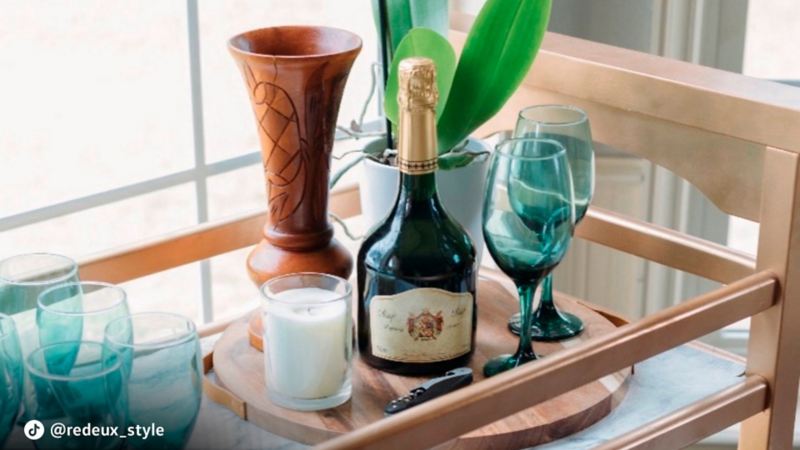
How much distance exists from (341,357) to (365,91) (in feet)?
2.43

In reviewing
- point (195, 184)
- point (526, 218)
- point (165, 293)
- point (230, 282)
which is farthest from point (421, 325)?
point (230, 282)

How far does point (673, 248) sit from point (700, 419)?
0.68 feet

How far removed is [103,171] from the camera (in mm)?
1650

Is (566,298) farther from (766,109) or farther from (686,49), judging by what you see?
(686,49)

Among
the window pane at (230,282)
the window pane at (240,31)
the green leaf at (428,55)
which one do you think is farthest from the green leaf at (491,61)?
the window pane at (230,282)

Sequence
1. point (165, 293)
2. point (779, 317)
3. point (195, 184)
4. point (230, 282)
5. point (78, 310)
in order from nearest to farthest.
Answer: point (78, 310) → point (779, 317) → point (195, 184) → point (165, 293) → point (230, 282)

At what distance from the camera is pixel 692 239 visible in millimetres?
1200

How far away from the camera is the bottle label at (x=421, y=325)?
102 cm

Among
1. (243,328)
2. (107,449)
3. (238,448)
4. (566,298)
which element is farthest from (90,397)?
(566,298)

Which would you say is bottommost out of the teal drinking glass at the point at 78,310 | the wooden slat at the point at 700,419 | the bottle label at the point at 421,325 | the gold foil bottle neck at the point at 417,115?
the wooden slat at the point at 700,419

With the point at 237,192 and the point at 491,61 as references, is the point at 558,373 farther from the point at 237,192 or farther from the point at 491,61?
the point at 237,192

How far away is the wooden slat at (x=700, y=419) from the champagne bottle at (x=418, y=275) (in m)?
0.16

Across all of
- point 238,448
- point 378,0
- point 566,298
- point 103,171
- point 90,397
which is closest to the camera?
point 90,397

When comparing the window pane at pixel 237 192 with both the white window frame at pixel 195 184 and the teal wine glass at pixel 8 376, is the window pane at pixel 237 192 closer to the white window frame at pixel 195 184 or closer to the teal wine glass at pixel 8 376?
the white window frame at pixel 195 184
